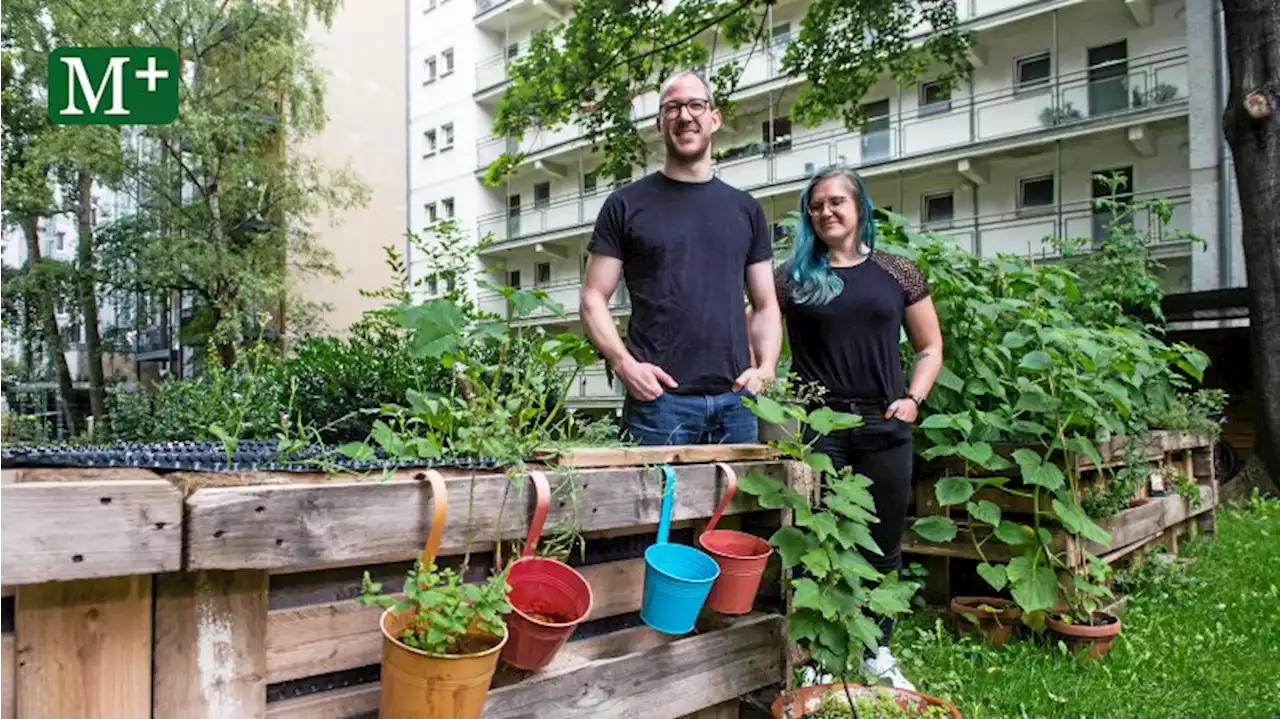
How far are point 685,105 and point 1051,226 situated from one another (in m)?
14.0

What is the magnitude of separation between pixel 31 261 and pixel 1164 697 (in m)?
20.3

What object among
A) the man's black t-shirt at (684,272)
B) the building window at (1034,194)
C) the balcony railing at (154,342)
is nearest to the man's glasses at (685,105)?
the man's black t-shirt at (684,272)

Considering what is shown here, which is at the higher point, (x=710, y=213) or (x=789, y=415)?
(x=710, y=213)

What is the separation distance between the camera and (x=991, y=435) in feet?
10.9

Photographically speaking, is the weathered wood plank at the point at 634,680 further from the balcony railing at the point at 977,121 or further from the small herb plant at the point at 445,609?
the balcony railing at the point at 977,121

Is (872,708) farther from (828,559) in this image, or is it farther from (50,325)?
(50,325)

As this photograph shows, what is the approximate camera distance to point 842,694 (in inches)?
78.2

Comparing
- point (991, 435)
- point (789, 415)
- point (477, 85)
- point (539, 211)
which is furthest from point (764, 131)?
point (789, 415)

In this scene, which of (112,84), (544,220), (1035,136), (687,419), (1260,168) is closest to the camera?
(687,419)

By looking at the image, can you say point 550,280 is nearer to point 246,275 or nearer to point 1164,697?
point 246,275

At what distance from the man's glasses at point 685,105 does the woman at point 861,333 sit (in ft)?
2.08

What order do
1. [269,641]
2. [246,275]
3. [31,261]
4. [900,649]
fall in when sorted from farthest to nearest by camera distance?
[31,261] → [246,275] → [900,649] → [269,641]

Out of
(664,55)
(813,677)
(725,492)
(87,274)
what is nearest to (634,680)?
(725,492)

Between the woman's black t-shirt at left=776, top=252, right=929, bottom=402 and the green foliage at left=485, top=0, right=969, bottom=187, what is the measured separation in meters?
5.63
